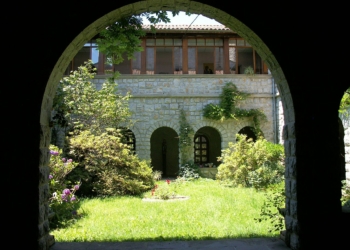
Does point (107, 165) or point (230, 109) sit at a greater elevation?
point (230, 109)

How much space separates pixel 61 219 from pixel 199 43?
10166 mm

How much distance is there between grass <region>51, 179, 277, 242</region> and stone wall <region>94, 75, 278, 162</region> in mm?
4747

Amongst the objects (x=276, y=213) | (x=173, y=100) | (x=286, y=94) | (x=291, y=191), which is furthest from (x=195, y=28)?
(x=291, y=191)

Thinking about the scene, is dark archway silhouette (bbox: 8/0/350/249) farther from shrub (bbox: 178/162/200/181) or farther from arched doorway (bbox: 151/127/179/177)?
arched doorway (bbox: 151/127/179/177)

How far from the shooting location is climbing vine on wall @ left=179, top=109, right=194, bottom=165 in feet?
44.7

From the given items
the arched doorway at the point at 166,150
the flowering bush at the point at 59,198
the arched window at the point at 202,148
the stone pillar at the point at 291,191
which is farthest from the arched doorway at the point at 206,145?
the stone pillar at the point at 291,191

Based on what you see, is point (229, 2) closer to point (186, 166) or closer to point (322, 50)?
point (322, 50)

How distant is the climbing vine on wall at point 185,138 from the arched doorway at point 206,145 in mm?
2896

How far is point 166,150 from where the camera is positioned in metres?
17.0

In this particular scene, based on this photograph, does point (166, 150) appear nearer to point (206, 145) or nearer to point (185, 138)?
point (206, 145)

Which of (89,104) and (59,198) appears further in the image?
(89,104)

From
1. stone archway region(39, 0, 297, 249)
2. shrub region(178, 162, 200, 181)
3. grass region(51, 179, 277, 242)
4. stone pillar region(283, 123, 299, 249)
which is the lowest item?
grass region(51, 179, 277, 242)

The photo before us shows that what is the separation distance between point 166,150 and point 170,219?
10.7m

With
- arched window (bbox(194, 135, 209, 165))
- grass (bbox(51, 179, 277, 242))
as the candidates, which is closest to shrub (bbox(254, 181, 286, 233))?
grass (bbox(51, 179, 277, 242))
